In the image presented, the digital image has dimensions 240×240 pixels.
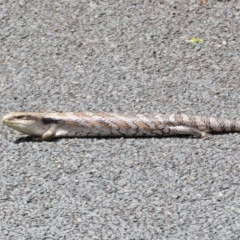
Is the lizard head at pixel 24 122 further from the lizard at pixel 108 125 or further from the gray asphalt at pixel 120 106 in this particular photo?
the gray asphalt at pixel 120 106

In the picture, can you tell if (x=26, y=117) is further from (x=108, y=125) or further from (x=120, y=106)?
(x=120, y=106)

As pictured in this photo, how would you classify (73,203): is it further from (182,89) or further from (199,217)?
(182,89)

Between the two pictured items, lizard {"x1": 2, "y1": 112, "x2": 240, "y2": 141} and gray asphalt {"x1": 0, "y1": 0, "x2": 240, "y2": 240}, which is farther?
lizard {"x1": 2, "y1": 112, "x2": 240, "y2": 141}

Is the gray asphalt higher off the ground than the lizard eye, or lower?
lower

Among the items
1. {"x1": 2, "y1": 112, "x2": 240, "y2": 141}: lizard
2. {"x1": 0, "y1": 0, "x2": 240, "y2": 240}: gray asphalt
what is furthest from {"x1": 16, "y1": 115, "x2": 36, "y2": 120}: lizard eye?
{"x1": 0, "y1": 0, "x2": 240, "y2": 240}: gray asphalt

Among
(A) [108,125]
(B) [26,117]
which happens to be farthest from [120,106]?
(B) [26,117]

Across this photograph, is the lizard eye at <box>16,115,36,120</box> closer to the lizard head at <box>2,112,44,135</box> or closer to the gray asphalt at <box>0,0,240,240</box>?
the lizard head at <box>2,112,44,135</box>

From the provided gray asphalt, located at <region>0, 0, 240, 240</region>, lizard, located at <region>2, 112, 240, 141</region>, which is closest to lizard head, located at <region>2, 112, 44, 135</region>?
lizard, located at <region>2, 112, 240, 141</region>
